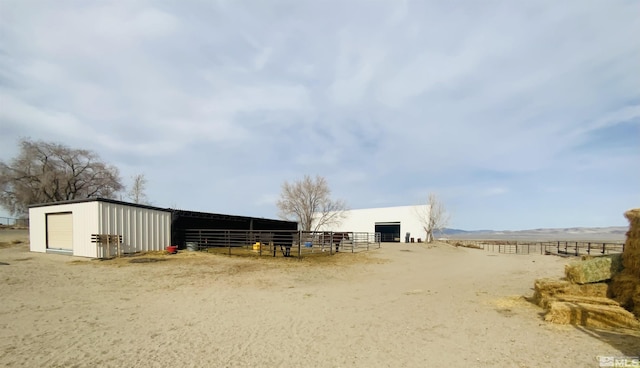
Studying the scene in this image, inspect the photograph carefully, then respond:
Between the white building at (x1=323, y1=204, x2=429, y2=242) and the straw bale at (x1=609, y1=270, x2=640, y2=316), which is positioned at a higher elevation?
the straw bale at (x1=609, y1=270, x2=640, y2=316)

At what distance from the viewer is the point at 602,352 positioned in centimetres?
492

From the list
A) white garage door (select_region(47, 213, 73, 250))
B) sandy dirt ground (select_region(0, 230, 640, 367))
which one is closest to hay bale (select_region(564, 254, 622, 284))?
sandy dirt ground (select_region(0, 230, 640, 367))

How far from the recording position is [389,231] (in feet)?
180

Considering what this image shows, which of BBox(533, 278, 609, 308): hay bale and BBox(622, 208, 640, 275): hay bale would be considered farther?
BBox(533, 278, 609, 308): hay bale

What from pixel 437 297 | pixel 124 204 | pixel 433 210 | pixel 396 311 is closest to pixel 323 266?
pixel 437 297

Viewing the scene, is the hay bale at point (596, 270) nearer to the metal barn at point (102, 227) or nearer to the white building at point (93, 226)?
the metal barn at point (102, 227)

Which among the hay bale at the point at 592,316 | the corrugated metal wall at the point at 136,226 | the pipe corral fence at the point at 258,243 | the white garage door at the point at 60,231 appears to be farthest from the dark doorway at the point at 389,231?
the hay bale at the point at 592,316

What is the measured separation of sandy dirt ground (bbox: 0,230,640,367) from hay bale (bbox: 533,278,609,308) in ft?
1.58

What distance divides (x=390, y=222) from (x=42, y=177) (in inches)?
1766

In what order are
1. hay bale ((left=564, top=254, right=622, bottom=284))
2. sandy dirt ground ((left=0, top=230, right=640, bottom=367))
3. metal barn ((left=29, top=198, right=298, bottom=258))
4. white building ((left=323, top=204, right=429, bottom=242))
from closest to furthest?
sandy dirt ground ((left=0, top=230, right=640, bottom=367)), hay bale ((left=564, top=254, right=622, bottom=284)), metal barn ((left=29, top=198, right=298, bottom=258)), white building ((left=323, top=204, right=429, bottom=242))

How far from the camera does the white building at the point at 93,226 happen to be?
1792 centimetres

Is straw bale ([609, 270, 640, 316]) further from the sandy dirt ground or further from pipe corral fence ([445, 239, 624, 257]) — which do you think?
pipe corral fence ([445, 239, 624, 257])

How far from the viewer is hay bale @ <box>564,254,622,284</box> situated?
7.88m

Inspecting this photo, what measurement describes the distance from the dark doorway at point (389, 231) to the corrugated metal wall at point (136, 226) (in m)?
35.4
